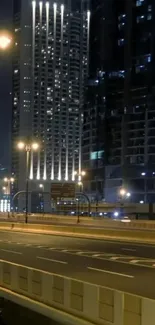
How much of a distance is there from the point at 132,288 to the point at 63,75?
18265cm

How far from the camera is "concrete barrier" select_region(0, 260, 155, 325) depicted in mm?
10039

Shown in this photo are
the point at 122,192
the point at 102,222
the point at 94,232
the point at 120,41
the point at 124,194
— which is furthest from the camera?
the point at 120,41

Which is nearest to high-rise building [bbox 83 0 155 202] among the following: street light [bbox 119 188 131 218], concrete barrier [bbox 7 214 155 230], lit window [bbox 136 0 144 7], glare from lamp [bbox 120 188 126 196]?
lit window [bbox 136 0 144 7]

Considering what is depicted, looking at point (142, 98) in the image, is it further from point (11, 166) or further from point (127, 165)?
point (11, 166)

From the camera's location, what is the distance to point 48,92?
189 m

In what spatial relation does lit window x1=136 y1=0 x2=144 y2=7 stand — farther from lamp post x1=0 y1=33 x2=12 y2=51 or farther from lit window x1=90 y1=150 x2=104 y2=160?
lamp post x1=0 y1=33 x2=12 y2=51

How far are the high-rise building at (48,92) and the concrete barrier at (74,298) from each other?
13848 cm

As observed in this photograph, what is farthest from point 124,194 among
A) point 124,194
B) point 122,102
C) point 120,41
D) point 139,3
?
point 139,3

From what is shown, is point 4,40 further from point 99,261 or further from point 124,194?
point 124,194

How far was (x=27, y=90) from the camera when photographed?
572ft

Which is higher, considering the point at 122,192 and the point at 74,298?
the point at 122,192

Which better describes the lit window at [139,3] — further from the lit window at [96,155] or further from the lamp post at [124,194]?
the lamp post at [124,194]

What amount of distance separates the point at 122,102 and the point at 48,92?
2243 inches

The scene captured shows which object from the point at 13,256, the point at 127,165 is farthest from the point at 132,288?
the point at 127,165
